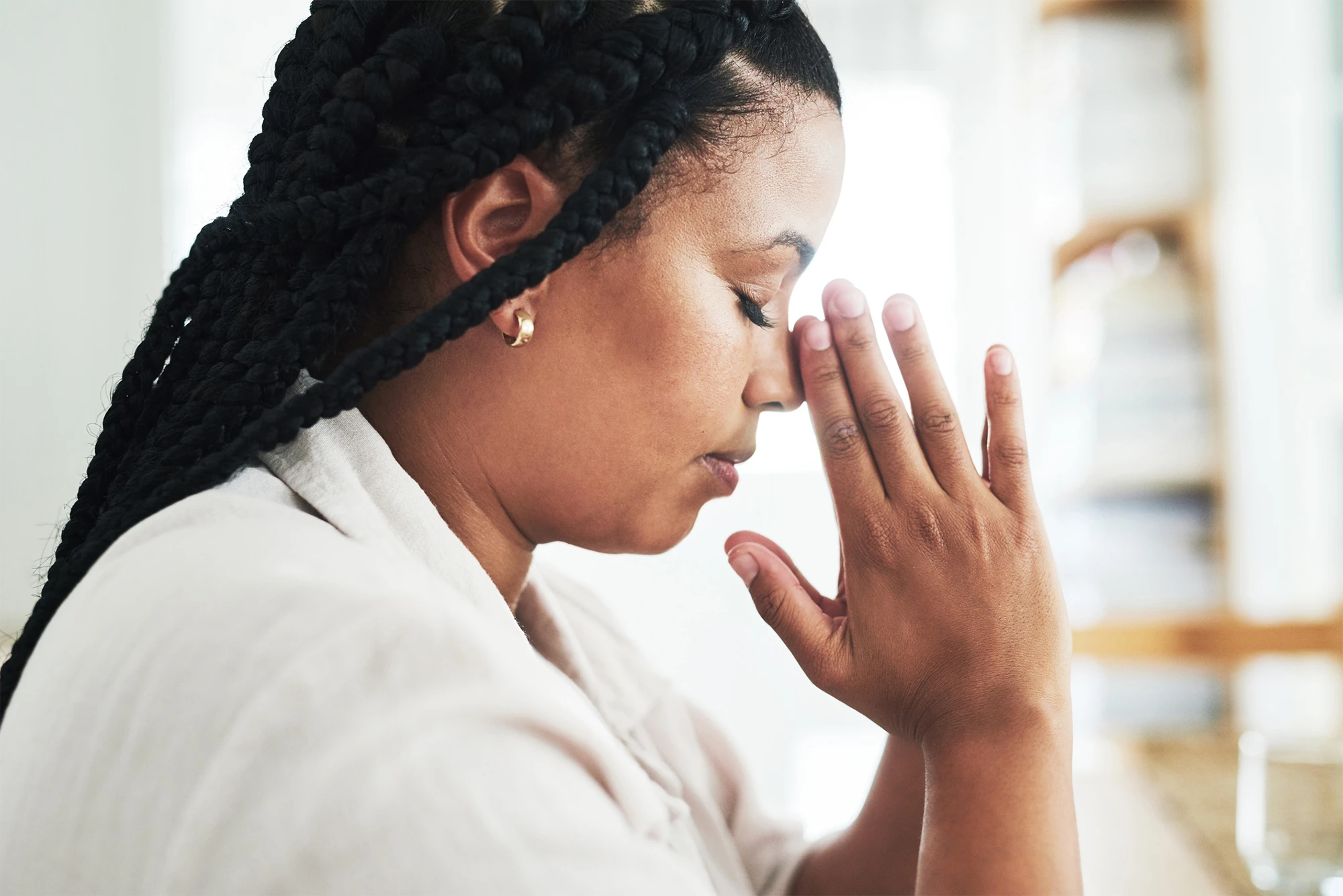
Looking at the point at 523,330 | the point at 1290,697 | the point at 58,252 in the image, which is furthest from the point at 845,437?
the point at 1290,697

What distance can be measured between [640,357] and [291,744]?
34cm

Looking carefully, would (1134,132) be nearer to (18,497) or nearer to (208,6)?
(208,6)

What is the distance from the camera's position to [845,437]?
0.77 metres

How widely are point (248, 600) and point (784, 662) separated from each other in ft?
5.80

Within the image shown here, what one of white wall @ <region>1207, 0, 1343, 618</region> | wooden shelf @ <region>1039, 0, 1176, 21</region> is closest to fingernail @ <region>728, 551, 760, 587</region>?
white wall @ <region>1207, 0, 1343, 618</region>

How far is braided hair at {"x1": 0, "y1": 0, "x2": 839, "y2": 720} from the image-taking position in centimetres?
62

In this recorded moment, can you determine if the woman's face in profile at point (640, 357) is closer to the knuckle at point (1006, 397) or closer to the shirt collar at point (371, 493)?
the shirt collar at point (371, 493)

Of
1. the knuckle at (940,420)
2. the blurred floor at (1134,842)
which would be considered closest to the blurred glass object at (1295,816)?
the blurred floor at (1134,842)

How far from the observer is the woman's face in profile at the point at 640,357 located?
69 centimetres

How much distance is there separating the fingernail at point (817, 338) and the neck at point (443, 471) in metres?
0.25

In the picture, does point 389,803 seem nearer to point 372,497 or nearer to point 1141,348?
point 372,497

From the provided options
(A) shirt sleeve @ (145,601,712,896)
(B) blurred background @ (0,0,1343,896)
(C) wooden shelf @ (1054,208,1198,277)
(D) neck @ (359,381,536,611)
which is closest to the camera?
(A) shirt sleeve @ (145,601,712,896)

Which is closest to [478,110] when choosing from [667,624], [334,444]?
[334,444]

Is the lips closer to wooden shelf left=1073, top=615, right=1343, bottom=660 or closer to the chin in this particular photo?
the chin
